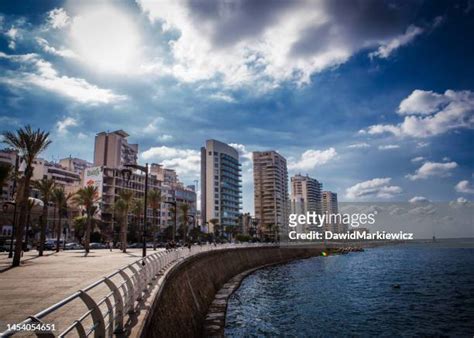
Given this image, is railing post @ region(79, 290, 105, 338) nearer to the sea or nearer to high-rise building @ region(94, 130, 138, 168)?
the sea

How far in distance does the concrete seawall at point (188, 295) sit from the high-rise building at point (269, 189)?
126635 millimetres

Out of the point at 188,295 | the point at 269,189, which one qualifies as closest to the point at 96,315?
the point at 188,295

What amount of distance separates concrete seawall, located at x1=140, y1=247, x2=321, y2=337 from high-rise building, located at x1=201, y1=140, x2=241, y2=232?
300 feet

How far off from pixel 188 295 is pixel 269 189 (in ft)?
520

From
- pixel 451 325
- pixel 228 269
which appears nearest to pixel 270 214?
pixel 228 269

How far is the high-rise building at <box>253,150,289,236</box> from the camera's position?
17388 centimetres

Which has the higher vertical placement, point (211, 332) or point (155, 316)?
point (155, 316)

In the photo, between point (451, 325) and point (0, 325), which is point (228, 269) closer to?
point (451, 325)

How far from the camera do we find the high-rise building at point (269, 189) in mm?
173875

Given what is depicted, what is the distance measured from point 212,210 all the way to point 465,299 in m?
113

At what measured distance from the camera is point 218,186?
5595 inches

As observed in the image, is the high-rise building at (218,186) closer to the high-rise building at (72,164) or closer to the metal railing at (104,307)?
the high-rise building at (72,164)

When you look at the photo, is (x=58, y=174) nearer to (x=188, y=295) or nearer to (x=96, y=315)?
(x=188, y=295)

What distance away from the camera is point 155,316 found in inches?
412
